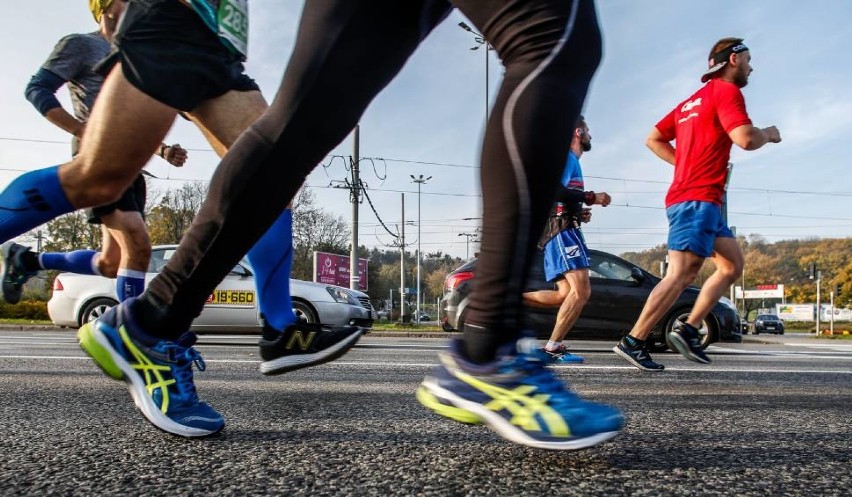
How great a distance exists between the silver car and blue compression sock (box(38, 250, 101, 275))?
4.47 m

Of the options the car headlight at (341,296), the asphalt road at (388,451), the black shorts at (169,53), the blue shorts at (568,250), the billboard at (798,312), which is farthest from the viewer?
the billboard at (798,312)

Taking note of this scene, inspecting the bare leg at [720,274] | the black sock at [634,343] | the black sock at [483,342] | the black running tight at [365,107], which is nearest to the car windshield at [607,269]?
the bare leg at [720,274]

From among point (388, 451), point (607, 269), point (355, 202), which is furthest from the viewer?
point (355, 202)

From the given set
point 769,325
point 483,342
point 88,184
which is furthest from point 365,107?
point 769,325

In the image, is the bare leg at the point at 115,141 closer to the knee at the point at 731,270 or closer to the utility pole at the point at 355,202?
the knee at the point at 731,270

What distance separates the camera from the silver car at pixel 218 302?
800 cm

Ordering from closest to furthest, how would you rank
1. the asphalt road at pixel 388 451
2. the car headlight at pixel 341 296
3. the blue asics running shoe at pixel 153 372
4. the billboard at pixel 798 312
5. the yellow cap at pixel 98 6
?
the asphalt road at pixel 388 451 → the blue asics running shoe at pixel 153 372 → the yellow cap at pixel 98 6 → the car headlight at pixel 341 296 → the billboard at pixel 798 312

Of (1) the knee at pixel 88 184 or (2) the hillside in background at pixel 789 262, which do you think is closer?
(1) the knee at pixel 88 184

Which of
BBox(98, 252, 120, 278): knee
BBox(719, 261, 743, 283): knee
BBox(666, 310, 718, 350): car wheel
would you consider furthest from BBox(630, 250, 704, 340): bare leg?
BBox(666, 310, 718, 350): car wheel

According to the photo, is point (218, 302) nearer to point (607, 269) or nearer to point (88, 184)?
point (607, 269)

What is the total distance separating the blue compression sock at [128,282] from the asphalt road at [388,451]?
1163 millimetres

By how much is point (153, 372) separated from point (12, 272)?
1909 millimetres

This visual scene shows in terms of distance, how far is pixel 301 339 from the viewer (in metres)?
1.54

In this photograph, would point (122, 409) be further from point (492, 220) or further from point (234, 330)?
point (234, 330)
